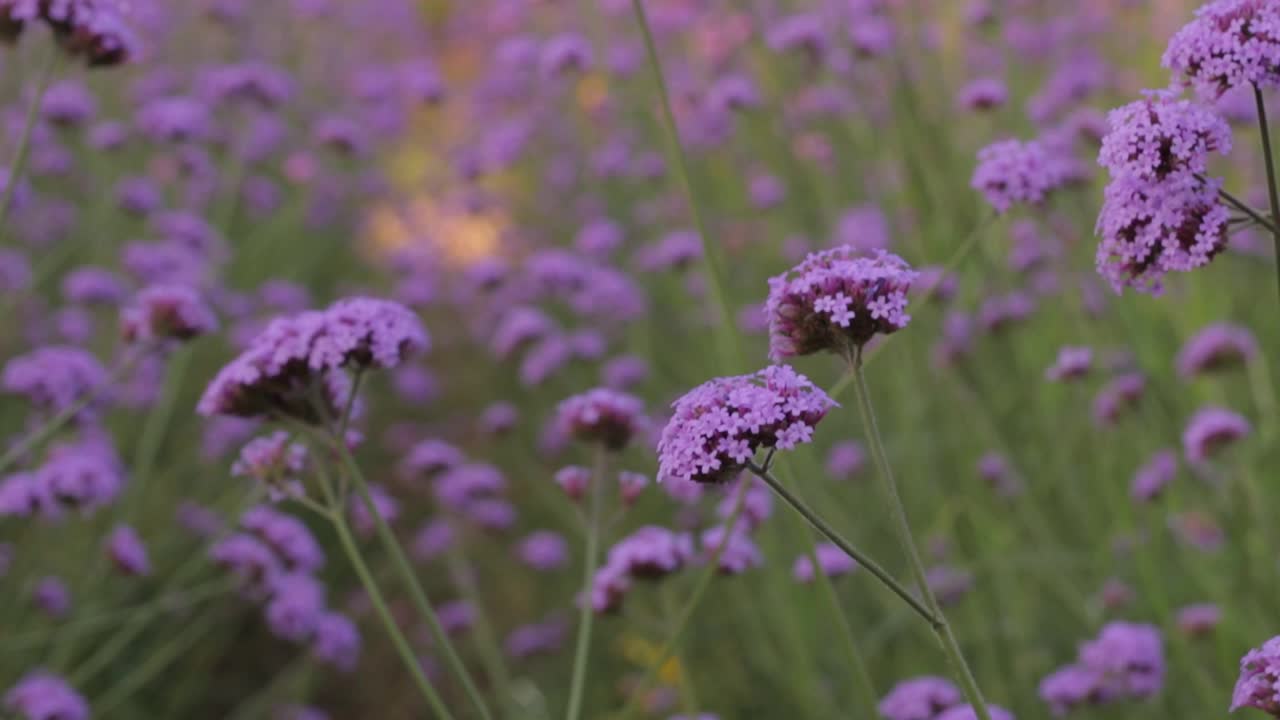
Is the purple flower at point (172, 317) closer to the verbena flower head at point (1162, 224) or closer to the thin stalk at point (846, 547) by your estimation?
the thin stalk at point (846, 547)

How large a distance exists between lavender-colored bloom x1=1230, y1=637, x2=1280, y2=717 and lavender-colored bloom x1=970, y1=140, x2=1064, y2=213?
1.07m

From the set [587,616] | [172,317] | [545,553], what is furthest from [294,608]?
[587,616]

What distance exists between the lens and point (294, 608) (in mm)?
3029

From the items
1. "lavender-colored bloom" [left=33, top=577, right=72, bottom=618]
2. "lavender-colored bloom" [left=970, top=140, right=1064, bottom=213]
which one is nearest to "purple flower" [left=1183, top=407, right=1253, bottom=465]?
"lavender-colored bloom" [left=970, top=140, right=1064, bottom=213]

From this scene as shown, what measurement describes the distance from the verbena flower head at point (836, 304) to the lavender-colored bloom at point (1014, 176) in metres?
0.81

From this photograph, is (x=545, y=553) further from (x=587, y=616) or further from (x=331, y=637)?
(x=587, y=616)

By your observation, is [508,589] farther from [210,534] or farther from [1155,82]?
A: [1155,82]

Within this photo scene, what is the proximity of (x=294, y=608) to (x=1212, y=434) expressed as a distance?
212 centimetres

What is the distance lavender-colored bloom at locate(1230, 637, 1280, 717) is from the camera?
1.28 meters

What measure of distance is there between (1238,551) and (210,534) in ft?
9.67

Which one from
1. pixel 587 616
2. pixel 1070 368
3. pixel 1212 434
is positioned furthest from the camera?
pixel 1070 368

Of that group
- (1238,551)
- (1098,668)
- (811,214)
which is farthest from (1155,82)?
(1098,668)

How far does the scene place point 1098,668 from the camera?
2.38 m

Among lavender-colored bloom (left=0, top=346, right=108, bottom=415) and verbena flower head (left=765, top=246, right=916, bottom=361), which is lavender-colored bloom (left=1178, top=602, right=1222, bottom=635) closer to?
verbena flower head (left=765, top=246, right=916, bottom=361)
